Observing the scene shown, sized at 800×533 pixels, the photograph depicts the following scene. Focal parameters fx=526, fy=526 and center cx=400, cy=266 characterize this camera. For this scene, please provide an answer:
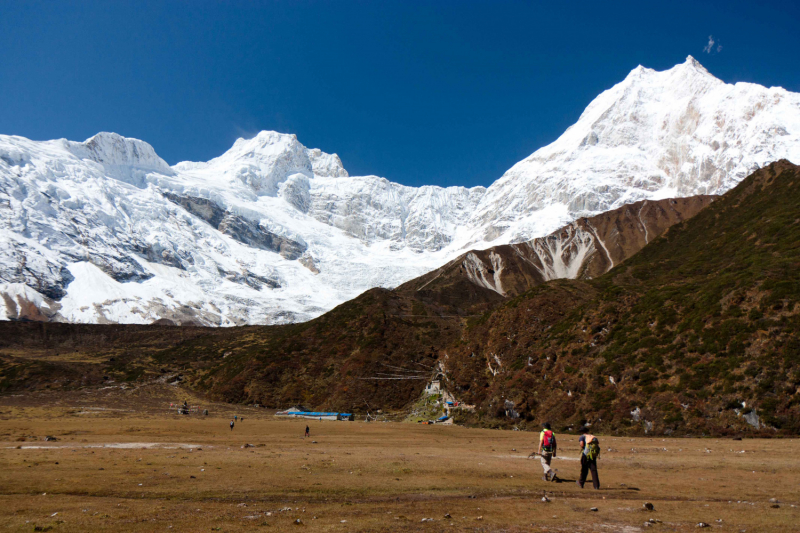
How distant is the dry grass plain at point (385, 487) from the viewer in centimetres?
1377

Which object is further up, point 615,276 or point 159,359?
point 615,276

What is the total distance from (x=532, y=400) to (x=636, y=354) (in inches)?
438

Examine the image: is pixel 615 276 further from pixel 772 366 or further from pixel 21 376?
pixel 21 376

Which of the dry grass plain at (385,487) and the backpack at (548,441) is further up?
the backpack at (548,441)

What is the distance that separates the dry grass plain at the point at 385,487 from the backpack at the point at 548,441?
1.34 meters

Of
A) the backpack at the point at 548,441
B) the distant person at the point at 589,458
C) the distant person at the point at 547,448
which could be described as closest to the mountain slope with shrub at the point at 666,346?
the distant person at the point at 547,448

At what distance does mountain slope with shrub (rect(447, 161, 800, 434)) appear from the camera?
129 ft

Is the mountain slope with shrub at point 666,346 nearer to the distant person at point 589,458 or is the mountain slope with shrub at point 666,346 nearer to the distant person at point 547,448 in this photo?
the distant person at point 547,448

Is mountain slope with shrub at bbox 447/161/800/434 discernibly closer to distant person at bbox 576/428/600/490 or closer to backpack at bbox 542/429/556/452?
distant person at bbox 576/428/600/490

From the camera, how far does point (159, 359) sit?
131m

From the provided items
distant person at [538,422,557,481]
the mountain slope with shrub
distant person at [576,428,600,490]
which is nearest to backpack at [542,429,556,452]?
distant person at [538,422,557,481]

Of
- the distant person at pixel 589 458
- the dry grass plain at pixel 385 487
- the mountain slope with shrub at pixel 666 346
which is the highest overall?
the mountain slope with shrub at pixel 666 346

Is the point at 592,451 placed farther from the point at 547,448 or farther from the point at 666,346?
the point at 666,346

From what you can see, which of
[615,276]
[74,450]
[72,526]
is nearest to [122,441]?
[74,450]
